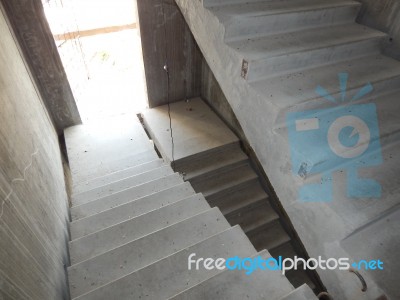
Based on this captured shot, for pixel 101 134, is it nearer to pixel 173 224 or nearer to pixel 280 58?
pixel 173 224

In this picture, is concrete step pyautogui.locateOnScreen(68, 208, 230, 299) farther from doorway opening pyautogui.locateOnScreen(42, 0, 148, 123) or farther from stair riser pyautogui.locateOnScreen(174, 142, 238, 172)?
doorway opening pyautogui.locateOnScreen(42, 0, 148, 123)

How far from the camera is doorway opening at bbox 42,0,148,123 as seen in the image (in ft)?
13.5

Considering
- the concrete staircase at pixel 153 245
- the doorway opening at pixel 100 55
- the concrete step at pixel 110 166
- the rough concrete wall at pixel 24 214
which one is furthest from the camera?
the doorway opening at pixel 100 55

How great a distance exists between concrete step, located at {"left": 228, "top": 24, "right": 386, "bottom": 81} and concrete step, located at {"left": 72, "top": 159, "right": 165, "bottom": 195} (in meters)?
2.17

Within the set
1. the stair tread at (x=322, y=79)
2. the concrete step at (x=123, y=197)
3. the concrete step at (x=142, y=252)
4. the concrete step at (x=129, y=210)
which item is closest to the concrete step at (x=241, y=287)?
the concrete step at (x=142, y=252)

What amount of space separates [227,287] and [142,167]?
2447 millimetres

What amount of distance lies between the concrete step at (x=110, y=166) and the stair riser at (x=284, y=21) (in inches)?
93.7

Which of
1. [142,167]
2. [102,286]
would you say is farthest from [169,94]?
[102,286]

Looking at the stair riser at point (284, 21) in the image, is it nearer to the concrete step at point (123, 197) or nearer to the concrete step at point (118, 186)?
the concrete step at point (123, 197)

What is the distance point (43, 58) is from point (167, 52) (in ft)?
6.30

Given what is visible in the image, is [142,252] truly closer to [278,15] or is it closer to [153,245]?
[153,245]

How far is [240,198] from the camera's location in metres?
4.14

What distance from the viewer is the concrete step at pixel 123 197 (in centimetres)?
264

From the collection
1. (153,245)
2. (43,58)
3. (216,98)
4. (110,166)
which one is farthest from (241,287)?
(43,58)
